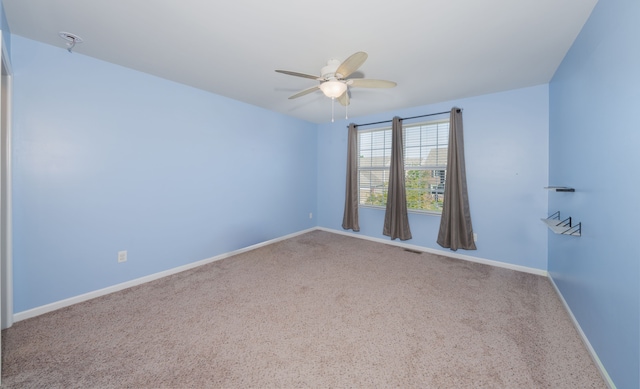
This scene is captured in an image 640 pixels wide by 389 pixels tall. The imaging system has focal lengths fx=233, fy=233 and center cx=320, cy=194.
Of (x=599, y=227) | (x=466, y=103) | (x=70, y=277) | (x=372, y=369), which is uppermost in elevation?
(x=466, y=103)

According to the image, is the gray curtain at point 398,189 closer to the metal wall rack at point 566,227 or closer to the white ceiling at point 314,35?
the white ceiling at point 314,35

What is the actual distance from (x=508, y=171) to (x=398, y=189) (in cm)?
145

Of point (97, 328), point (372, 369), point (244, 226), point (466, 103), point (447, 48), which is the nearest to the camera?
point (372, 369)

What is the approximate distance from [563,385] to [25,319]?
12.8 feet

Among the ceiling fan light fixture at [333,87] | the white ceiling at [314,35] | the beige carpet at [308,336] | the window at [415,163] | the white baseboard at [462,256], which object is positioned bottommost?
the beige carpet at [308,336]

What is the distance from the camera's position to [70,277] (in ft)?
7.16

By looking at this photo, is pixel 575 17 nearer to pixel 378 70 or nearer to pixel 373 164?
pixel 378 70

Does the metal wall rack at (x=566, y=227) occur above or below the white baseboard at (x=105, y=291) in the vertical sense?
above

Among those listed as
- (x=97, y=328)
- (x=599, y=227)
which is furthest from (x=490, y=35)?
(x=97, y=328)

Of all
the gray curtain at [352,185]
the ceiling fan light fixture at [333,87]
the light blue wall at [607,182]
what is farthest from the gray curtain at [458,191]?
the ceiling fan light fixture at [333,87]

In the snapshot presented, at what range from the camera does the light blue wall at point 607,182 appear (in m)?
1.19

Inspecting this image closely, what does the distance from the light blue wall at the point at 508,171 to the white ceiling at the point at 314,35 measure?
1.25 feet

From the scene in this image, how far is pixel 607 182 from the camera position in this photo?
1.45m

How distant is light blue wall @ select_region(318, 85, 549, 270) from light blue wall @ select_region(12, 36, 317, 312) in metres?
2.27
